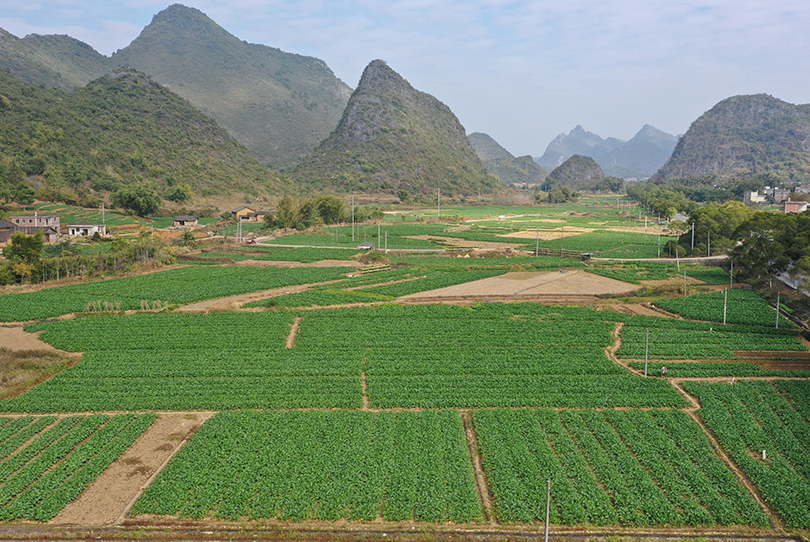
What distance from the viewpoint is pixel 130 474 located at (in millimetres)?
16875

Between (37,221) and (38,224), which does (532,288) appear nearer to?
(38,224)

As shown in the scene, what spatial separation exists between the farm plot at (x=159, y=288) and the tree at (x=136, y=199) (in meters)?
41.0

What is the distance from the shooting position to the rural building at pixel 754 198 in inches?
4712

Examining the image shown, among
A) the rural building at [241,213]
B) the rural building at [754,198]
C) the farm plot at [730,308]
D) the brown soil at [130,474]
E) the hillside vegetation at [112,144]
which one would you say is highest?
the hillside vegetation at [112,144]

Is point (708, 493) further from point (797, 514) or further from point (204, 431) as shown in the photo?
point (204, 431)

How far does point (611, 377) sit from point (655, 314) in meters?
13.6

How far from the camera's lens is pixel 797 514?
14938mm

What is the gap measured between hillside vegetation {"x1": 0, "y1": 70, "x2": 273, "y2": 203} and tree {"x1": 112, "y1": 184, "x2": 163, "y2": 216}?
6.35 m

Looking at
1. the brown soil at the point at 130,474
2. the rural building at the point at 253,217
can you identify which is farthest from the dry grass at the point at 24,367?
the rural building at the point at 253,217

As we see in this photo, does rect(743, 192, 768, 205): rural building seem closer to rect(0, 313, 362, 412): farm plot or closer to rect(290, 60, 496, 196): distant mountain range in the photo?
rect(290, 60, 496, 196): distant mountain range

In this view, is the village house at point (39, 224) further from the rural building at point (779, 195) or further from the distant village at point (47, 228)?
the rural building at point (779, 195)

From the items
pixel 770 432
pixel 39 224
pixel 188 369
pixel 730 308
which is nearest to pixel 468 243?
pixel 730 308

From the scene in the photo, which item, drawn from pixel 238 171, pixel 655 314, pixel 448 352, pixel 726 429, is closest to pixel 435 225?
pixel 238 171

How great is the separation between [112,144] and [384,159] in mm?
84910
